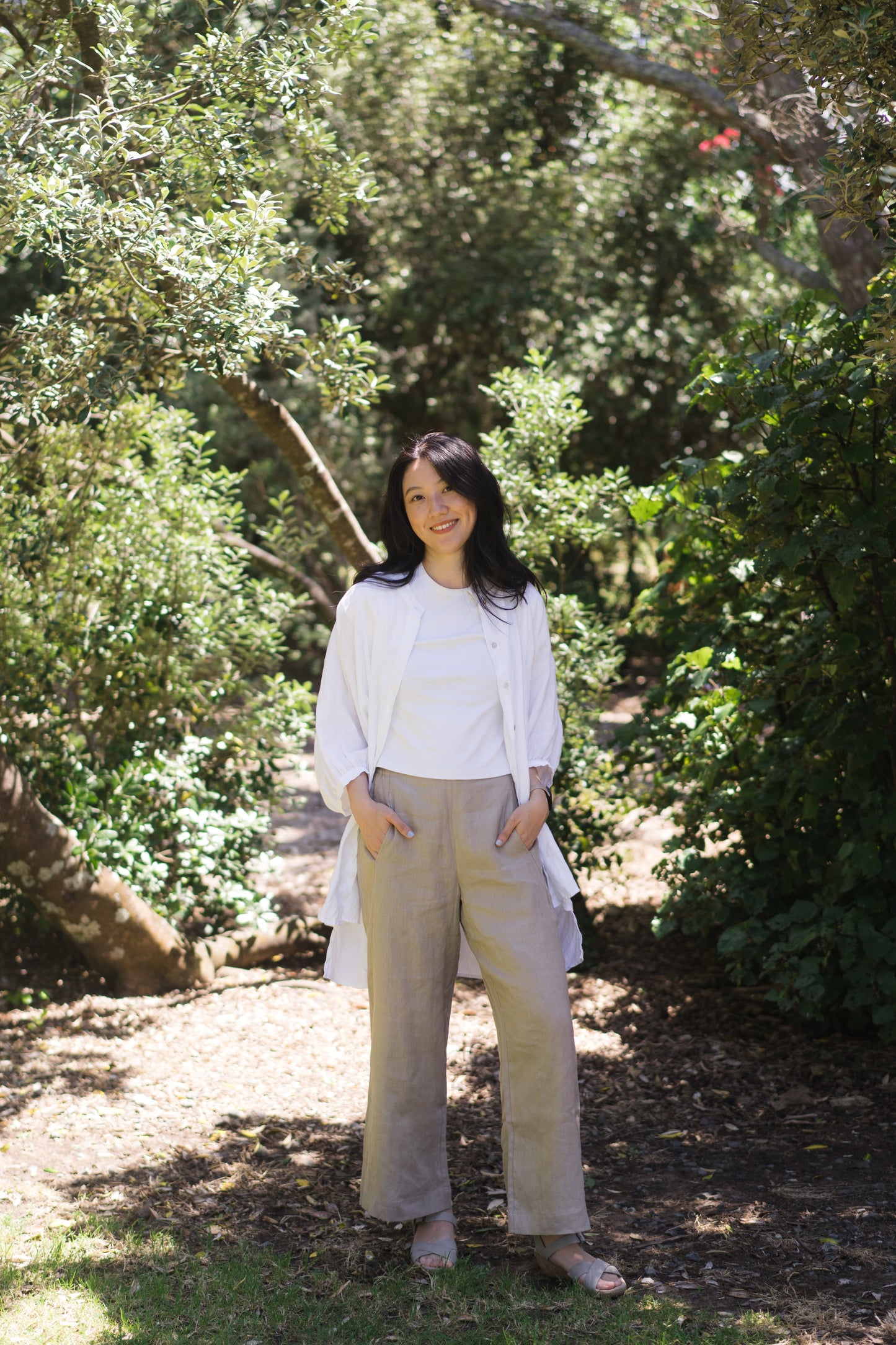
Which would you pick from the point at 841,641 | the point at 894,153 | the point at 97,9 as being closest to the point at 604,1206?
the point at 841,641

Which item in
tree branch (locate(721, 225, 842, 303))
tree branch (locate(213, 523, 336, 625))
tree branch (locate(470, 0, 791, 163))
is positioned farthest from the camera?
tree branch (locate(721, 225, 842, 303))

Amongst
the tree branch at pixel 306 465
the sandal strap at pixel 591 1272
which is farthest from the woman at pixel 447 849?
the tree branch at pixel 306 465

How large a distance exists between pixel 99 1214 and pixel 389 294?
8.50 metres

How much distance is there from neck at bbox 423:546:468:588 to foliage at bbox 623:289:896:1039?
1087 millimetres

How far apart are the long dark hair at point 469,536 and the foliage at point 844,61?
1.03m

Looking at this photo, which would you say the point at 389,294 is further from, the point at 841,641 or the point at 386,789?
the point at 386,789

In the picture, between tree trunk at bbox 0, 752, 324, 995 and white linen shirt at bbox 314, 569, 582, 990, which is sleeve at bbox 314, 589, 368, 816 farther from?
tree trunk at bbox 0, 752, 324, 995

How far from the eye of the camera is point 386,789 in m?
2.68

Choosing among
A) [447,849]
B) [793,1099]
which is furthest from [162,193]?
[793,1099]

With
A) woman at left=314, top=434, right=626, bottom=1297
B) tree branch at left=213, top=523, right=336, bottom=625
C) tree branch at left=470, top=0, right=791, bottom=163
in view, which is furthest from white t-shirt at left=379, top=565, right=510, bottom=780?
tree branch at left=470, top=0, right=791, bottom=163

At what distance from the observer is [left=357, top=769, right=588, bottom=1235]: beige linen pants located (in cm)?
262

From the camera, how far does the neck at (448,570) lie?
2777 mm

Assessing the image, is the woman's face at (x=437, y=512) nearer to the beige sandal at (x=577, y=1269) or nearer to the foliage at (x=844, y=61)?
the foliage at (x=844, y=61)

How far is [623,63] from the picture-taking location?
6859mm
